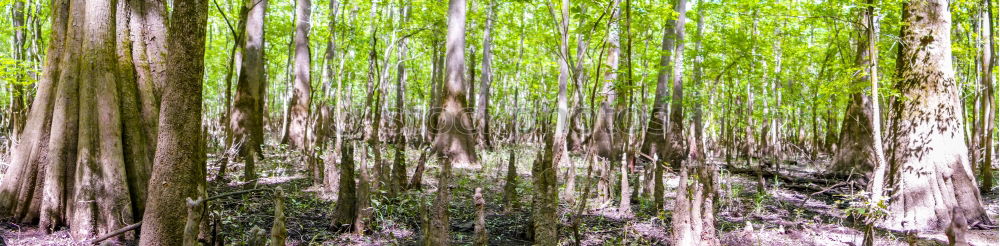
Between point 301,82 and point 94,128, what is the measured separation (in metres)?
6.98

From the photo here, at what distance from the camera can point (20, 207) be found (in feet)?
13.1

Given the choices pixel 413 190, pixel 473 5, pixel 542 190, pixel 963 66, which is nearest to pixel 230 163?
pixel 413 190

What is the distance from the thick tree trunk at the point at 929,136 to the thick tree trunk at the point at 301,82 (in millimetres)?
9130

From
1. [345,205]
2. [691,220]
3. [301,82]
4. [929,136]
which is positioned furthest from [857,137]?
[301,82]

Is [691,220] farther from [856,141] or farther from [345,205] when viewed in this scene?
[856,141]

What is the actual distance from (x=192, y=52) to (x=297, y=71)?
28.0 feet

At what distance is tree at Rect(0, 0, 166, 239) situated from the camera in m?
3.75

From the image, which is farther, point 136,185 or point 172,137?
point 136,185

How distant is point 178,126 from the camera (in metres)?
2.43

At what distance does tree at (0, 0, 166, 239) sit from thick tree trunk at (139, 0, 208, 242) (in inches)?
60.0

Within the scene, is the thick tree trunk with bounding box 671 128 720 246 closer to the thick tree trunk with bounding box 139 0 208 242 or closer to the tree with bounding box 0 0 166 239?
the thick tree trunk with bounding box 139 0 208 242

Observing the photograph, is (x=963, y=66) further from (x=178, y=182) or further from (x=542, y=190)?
(x=178, y=182)

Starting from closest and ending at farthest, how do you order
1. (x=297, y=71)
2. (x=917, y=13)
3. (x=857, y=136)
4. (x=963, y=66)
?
(x=917, y=13) < (x=857, y=136) < (x=297, y=71) < (x=963, y=66)

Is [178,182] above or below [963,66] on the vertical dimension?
below
